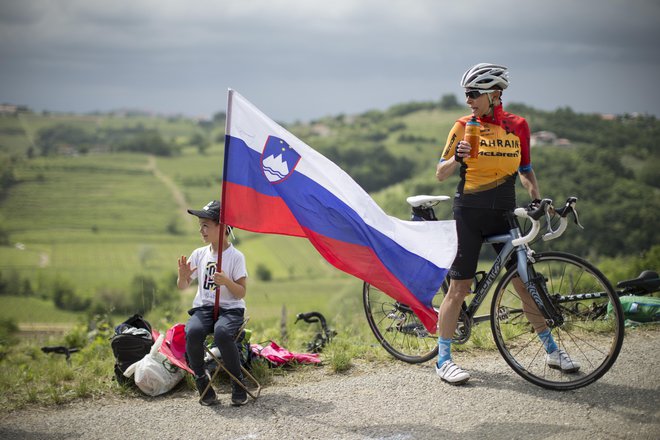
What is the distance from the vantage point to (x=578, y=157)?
103 metres

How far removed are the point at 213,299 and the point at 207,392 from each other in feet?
2.59

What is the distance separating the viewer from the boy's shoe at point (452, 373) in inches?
204

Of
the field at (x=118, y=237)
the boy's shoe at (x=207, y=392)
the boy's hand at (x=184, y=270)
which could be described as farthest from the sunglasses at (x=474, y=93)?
the field at (x=118, y=237)

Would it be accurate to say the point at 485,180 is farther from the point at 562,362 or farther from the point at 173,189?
Result: the point at 173,189

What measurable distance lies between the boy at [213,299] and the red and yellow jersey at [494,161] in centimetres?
200

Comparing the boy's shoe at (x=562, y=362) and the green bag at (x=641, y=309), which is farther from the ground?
the green bag at (x=641, y=309)

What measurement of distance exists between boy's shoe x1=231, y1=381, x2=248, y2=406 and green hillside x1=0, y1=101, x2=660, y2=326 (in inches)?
1760

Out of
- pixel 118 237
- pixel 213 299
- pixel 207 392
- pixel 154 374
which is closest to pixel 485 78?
pixel 213 299

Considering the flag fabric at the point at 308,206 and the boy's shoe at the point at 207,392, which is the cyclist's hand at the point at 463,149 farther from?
the boy's shoe at the point at 207,392

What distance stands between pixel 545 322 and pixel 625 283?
1.74m

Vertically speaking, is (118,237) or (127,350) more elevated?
(127,350)

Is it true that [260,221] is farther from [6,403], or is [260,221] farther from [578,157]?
[578,157]

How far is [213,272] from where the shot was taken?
5.50 meters

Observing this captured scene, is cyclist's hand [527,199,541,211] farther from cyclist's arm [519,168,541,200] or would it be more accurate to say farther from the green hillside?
the green hillside
